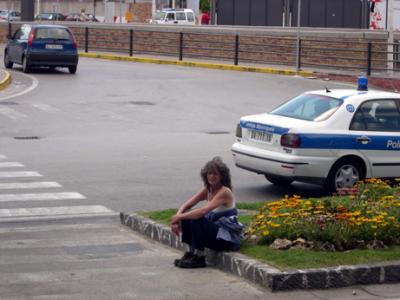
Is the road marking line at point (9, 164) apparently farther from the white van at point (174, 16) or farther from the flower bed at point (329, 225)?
the white van at point (174, 16)

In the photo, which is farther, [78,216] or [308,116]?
[308,116]

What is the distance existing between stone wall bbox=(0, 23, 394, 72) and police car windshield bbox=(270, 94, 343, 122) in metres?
21.2

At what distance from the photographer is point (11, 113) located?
79.7ft

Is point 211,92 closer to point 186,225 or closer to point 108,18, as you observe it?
point 186,225

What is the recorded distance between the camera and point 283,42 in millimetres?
39344

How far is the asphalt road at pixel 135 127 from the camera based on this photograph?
14.9 metres

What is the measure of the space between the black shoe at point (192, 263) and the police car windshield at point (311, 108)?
4.70 meters

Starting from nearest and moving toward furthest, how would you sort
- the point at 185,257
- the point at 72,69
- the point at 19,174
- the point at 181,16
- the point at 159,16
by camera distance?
the point at 185,257
the point at 19,174
the point at 72,69
the point at 181,16
the point at 159,16

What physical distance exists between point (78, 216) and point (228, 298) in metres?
4.49

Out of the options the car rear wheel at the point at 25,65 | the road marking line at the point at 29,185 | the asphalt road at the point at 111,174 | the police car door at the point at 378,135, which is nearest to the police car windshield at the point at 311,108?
the police car door at the point at 378,135

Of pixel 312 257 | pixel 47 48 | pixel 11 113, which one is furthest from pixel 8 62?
pixel 312 257

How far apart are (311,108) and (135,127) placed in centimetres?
887

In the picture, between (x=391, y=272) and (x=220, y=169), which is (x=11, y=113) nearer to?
(x=220, y=169)

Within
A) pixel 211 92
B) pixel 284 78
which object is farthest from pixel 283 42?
pixel 211 92
